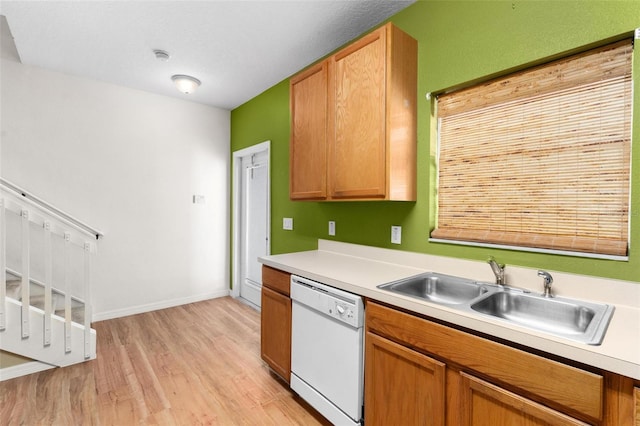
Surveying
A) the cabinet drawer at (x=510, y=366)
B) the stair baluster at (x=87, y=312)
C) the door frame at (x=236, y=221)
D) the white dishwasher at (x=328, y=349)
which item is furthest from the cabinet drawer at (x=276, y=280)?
the door frame at (x=236, y=221)

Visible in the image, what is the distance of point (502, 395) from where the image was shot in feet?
3.39

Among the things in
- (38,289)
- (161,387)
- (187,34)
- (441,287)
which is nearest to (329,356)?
(441,287)

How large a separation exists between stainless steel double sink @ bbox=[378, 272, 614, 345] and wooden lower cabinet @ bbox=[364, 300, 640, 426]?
109mm

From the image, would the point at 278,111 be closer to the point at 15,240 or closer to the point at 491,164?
the point at 491,164

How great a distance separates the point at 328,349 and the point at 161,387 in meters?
1.37

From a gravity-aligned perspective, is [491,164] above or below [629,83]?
below

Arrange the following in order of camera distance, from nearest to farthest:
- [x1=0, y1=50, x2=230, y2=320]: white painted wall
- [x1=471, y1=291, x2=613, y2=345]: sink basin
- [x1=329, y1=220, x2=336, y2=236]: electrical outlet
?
[x1=471, y1=291, x2=613, y2=345]: sink basin
[x1=329, y1=220, x2=336, y2=236]: electrical outlet
[x1=0, y1=50, x2=230, y2=320]: white painted wall

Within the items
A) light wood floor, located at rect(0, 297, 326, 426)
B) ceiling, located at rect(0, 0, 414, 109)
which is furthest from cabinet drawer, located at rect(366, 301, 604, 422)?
ceiling, located at rect(0, 0, 414, 109)

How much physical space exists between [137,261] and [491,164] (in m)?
3.74

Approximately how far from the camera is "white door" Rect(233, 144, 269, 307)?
3.70 m

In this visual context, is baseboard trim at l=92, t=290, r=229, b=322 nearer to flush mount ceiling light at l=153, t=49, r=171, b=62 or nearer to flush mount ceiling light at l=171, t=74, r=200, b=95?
flush mount ceiling light at l=171, t=74, r=200, b=95

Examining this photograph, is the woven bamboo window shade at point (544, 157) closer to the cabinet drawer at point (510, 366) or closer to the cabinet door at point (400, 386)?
the cabinet drawer at point (510, 366)

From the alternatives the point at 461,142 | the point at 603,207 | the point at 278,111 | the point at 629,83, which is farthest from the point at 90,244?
the point at 629,83

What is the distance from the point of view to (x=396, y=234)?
2062 millimetres
